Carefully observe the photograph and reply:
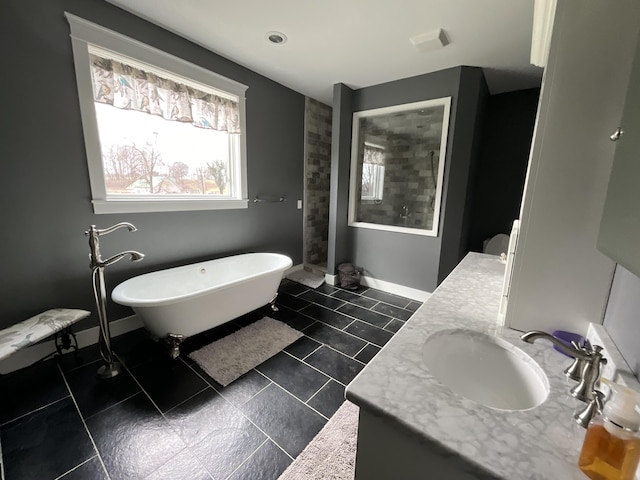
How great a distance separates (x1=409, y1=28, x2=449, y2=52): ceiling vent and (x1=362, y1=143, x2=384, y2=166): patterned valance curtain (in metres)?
1.32

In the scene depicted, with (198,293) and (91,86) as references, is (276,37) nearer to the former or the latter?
(91,86)

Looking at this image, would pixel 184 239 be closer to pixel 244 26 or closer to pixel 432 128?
pixel 244 26

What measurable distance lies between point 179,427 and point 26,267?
1552 millimetres

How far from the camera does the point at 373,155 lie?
142 inches

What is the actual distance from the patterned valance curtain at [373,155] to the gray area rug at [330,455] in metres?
3.03

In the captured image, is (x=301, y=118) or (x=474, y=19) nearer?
(x=474, y=19)

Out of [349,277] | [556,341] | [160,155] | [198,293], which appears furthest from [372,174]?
[556,341]

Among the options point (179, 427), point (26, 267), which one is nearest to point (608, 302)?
point (179, 427)

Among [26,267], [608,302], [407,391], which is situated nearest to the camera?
[407,391]

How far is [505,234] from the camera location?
10.9 ft

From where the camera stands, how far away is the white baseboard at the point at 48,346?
175cm

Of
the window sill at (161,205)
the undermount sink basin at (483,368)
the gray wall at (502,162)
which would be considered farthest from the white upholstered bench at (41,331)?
the gray wall at (502,162)

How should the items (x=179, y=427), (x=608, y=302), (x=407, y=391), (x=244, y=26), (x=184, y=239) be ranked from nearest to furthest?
(x=407, y=391) < (x=608, y=302) < (x=179, y=427) < (x=244, y=26) < (x=184, y=239)

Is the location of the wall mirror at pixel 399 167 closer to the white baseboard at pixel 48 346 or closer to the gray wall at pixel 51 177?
the gray wall at pixel 51 177
